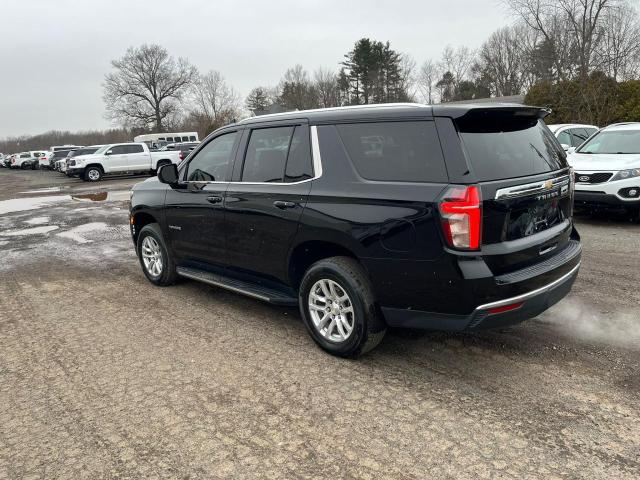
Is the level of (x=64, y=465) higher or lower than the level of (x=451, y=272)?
lower

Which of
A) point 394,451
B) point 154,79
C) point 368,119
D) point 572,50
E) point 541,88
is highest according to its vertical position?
point 154,79

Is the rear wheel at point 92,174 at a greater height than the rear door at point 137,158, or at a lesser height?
lesser

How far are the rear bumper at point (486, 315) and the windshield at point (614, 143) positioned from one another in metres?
7.03

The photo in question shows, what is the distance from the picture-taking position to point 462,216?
3062 mm

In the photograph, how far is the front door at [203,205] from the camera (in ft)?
15.7

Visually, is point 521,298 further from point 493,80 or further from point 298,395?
point 493,80

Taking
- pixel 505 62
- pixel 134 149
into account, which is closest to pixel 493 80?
pixel 505 62

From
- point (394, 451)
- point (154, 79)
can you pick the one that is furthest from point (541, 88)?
point (154, 79)

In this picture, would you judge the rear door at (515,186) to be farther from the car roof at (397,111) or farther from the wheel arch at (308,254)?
the wheel arch at (308,254)

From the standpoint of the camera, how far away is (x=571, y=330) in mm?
4203

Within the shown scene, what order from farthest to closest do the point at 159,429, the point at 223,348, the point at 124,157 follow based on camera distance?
the point at 124,157
the point at 223,348
the point at 159,429

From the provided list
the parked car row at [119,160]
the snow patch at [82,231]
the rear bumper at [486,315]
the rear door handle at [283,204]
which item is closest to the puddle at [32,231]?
the snow patch at [82,231]

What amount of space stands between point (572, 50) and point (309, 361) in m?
25.8

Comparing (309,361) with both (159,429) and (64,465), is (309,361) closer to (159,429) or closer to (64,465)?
(159,429)
